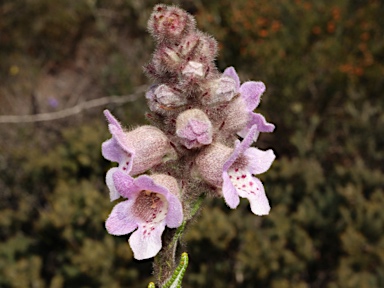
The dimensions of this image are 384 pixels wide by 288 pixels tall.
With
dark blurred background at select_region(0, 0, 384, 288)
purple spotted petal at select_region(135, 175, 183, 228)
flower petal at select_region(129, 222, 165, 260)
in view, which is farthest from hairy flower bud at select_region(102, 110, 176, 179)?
dark blurred background at select_region(0, 0, 384, 288)

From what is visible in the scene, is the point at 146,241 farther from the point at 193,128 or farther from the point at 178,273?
the point at 193,128

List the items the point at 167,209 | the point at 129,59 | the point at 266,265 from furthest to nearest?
the point at 129,59, the point at 266,265, the point at 167,209

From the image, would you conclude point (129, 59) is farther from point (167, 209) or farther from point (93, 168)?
point (167, 209)

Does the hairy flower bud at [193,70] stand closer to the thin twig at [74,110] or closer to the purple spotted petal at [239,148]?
the purple spotted petal at [239,148]

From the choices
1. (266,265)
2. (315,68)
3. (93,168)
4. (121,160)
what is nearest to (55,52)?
(93,168)

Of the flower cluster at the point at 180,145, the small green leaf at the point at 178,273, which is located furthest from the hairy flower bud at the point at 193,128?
the small green leaf at the point at 178,273

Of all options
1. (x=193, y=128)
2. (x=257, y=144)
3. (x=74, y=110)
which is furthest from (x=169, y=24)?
(x=74, y=110)
